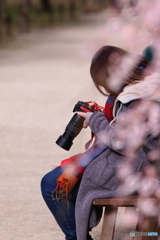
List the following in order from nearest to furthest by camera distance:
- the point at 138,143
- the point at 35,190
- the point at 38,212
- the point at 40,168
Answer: the point at 138,143, the point at 38,212, the point at 35,190, the point at 40,168

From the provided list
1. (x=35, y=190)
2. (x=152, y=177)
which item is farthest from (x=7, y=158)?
(x=152, y=177)

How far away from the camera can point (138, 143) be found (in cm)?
284

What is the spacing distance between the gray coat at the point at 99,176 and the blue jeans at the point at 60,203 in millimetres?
156

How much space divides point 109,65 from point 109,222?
86cm

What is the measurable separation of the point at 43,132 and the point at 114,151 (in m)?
4.11

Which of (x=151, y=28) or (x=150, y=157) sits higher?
(x=151, y=28)

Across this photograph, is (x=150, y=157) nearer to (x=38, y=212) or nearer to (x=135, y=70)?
(x=135, y=70)

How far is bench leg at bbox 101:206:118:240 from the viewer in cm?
312

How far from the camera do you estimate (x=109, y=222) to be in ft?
10.4

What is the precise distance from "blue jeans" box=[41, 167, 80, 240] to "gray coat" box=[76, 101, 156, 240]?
0.51ft

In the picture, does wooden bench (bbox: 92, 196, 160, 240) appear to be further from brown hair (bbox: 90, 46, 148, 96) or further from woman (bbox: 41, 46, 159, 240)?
brown hair (bbox: 90, 46, 148, 96)

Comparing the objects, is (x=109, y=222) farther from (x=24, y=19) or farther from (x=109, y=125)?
(x=24, y=19)

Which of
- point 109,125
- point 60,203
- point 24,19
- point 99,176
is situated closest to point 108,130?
point 109,125

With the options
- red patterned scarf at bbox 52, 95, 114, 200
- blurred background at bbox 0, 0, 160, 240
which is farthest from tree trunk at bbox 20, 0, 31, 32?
red patterned scarf at bbox 52, 95, 114, 200
